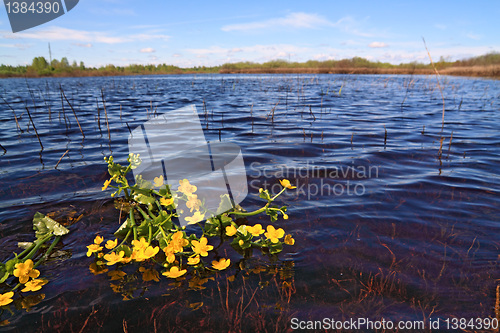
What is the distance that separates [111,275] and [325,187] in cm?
292

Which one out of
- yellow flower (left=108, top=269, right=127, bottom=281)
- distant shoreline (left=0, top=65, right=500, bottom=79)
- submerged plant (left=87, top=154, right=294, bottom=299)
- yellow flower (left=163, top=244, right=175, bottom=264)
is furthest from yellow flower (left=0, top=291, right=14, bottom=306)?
distant shoreline (left=0, top=65, right=500, bottom=79)

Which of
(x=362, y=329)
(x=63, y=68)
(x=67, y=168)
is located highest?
(x=63, y=68)

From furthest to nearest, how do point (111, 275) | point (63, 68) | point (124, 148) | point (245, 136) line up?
point (63, 68) < point (245, 136) < point (124, 148) < point (111, 275)

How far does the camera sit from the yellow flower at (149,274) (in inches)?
91.4

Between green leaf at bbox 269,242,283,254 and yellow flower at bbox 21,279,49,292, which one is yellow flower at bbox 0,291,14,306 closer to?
yellow flower at bbox 21,279,49,292

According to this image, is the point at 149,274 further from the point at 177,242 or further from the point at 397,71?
the point at 397,71

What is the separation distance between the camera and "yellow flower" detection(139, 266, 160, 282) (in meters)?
2.32

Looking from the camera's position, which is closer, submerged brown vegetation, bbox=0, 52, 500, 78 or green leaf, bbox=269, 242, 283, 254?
green leaf, bbox=269, 242, 283, 254

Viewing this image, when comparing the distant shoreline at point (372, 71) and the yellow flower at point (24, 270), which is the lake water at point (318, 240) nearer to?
the yellow flower at point (24, 270)

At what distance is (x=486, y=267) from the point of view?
246cm

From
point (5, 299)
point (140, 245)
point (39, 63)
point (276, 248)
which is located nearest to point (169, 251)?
point (140, 245)

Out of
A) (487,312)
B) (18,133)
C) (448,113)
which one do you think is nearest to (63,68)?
(18,133)

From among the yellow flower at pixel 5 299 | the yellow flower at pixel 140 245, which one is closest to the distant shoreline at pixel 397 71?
the yellow flower at pixel 140 245

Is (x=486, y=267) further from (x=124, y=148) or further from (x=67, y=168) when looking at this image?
(x=124, y=148)
